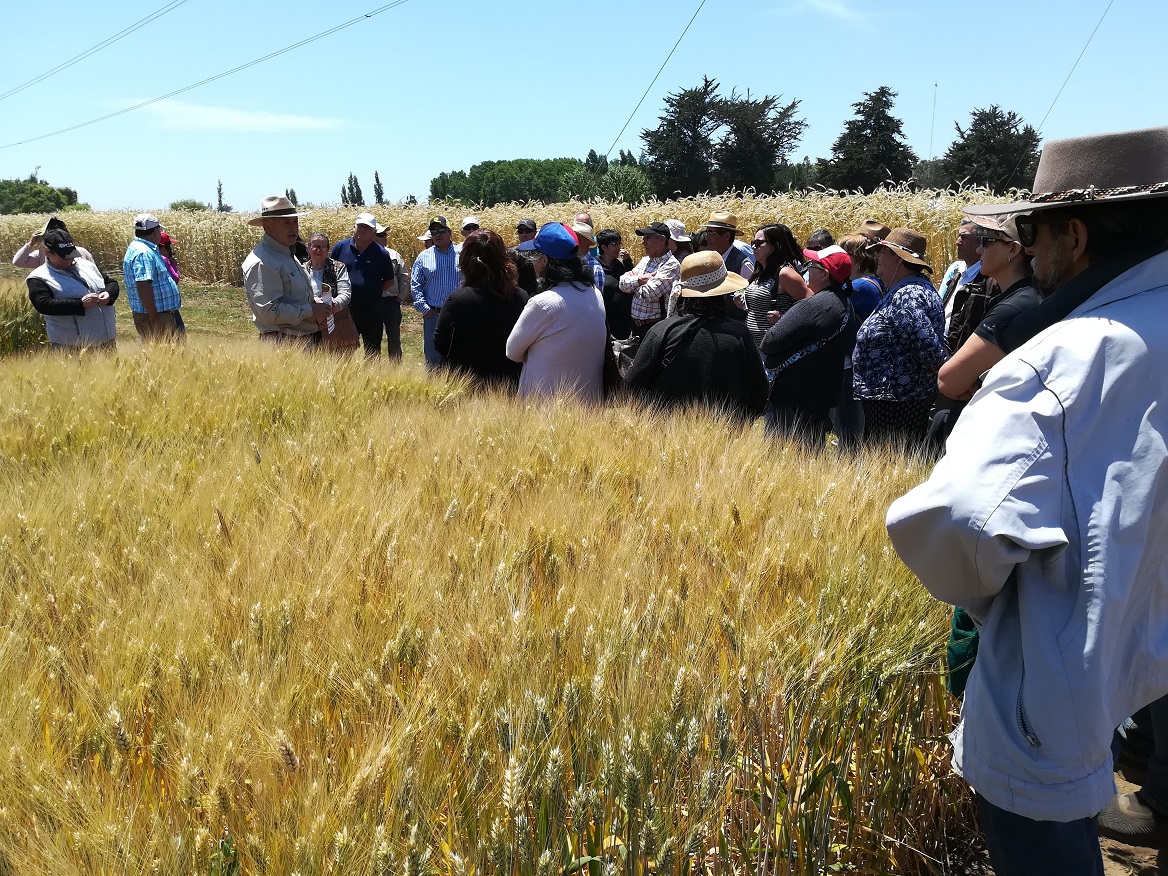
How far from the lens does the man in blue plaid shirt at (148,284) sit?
8391mm

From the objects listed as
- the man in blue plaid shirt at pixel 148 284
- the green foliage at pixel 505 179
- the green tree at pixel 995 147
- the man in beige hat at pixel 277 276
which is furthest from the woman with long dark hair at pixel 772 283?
the green foliage at pixel 505 179

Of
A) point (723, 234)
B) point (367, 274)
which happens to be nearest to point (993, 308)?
point (723, 234)

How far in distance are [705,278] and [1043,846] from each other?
12.1 feet

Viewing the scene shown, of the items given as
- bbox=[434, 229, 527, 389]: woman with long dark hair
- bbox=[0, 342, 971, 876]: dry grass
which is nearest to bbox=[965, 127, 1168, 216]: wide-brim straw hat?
bbox=[0, 342, 971, 876]: dry grass

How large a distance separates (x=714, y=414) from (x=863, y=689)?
2.35 metres

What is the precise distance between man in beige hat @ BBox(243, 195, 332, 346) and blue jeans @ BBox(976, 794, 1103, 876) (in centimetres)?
603

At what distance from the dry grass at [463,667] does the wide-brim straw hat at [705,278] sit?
70.7 inches

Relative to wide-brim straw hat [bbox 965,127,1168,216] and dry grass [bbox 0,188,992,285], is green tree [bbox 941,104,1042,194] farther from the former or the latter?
wide-brim straw hat [bbox 965,127,1168,216]

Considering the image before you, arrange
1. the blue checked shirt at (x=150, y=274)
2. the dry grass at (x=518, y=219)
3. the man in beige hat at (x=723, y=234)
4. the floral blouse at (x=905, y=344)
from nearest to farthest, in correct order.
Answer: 1. the floral blouse at (x=905, y=344)
2. the blue checked shirt at (x=150, y=274)
3. the man in beige hat at (x=723, y=234)
4. the dry grass at (x=518, y=219)

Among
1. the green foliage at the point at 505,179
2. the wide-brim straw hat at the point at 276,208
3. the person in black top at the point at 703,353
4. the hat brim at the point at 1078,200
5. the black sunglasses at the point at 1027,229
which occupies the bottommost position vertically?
the person in black top at the point at 703,353

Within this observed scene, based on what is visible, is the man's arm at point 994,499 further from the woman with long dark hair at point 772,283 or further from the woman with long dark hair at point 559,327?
the woman with long dark hair at point 772,283

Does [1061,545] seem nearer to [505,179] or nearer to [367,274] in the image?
[367,274]

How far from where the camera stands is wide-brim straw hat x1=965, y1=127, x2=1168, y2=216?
180 centimetres

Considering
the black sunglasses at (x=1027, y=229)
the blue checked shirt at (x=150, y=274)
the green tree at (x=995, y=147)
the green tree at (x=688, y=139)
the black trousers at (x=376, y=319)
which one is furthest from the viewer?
the green tree at (x=688, y=139)
